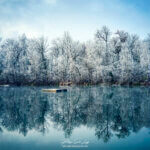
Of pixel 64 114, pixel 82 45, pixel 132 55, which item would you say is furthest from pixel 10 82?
pixel 64 114

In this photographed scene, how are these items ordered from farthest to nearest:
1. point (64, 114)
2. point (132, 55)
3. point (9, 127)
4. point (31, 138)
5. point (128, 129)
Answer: point (132, 55) < point (64, 114) < point (9, 127) < point (128, 129) < point (31, 138)

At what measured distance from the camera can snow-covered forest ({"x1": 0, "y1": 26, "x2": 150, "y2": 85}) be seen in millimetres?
35594

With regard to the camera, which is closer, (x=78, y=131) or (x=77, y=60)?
(x=78, y=131)

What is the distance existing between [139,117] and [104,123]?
6.33ft

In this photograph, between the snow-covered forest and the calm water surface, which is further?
the snow-covered forest

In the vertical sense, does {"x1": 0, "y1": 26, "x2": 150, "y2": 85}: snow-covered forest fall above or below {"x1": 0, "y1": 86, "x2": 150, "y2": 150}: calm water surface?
above

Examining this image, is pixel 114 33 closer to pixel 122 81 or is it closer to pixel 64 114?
pixel 122 81

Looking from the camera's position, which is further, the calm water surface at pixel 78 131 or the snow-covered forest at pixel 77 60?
the snow-covered forest at pixel 77 60

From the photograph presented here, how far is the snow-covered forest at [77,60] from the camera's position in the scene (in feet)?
117

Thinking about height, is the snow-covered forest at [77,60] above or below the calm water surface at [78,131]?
above

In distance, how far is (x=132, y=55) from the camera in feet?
123

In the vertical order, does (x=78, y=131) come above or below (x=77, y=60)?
below

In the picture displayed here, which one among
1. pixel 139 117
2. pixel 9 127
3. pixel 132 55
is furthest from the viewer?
pixel 132 55

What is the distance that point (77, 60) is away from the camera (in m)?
40.0
